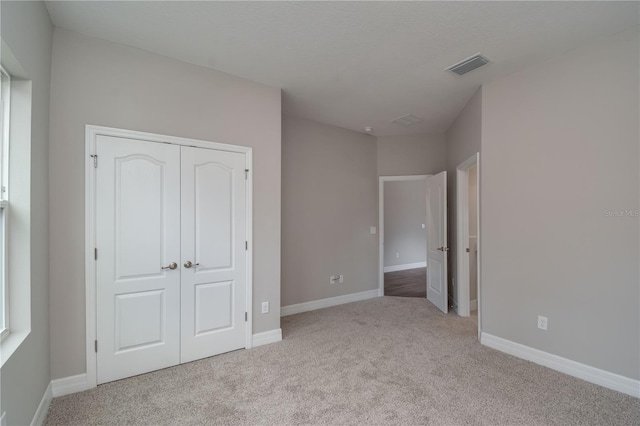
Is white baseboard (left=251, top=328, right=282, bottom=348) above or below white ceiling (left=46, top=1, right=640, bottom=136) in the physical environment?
below

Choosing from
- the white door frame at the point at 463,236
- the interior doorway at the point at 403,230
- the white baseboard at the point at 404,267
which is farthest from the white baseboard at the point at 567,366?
the white baseboard at the point at 404,267

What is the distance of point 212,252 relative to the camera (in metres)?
2.81

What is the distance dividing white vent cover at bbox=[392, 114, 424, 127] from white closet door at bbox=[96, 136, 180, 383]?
302 centimetres

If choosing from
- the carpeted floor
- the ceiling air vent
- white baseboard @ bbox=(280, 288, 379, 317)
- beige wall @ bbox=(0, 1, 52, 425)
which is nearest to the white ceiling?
the ceiling air vent

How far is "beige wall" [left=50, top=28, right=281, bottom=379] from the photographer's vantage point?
2.18 m

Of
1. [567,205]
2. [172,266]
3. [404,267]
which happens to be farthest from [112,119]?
[404,267]

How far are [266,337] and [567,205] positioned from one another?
3116 millimetres

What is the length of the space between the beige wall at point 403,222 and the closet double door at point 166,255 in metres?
5.19

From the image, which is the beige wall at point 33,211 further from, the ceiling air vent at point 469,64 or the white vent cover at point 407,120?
the white vent cover at point 407,120

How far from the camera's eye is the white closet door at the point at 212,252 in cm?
268

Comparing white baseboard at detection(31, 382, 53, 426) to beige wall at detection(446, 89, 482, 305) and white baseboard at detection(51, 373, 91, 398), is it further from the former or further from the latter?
beige wall at detection(446, 89, 482, 305)

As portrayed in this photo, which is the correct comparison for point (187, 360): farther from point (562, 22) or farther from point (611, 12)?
point (611, 12)

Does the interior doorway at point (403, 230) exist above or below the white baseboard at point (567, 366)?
above

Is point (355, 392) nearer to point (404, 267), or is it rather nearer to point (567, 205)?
point (567, 205)
